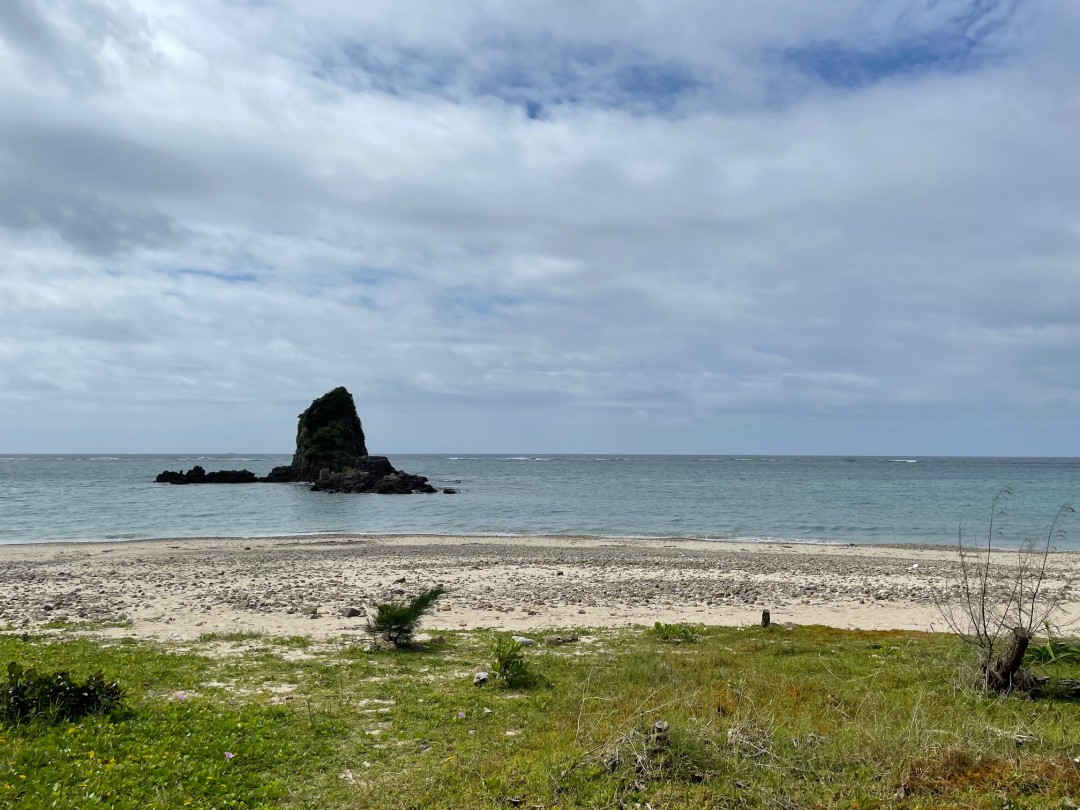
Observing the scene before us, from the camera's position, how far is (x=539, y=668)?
12469mm

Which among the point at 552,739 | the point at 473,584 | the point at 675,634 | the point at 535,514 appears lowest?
the point at 535,514

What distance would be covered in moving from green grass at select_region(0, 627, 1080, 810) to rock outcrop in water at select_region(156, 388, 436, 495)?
91.8 metres

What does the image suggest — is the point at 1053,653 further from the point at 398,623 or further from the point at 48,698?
the point at 48,698

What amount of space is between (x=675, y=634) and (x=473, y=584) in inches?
430

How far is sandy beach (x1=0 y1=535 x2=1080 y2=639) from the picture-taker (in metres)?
18.3

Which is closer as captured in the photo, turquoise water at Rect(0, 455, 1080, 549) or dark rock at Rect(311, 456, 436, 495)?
turquoise water at Rect(0, 455, 1080, 549)

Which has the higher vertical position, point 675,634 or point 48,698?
point 48,698

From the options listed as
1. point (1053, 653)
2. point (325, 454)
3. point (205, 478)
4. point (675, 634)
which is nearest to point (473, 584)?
point (675, 634)

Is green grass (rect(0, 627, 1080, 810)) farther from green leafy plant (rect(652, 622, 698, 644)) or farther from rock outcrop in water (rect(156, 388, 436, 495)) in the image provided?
rock outcrop in water (rect(156, 388, 436, 495))

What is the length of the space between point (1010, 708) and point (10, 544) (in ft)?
154

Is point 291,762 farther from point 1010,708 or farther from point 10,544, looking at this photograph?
point 10,544

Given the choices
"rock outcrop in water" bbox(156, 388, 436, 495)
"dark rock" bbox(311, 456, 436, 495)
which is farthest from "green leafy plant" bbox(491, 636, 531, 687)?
"rock outcrop in water" bbox(156, 388, 436, 495)

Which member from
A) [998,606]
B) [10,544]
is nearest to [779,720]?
[998,606]

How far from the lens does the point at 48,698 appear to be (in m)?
8.92
